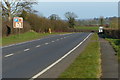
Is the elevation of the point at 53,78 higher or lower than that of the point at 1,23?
lower

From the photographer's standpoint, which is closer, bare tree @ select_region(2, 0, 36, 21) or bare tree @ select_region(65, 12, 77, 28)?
bare tree @ select_region(2, 0, 36, 21)

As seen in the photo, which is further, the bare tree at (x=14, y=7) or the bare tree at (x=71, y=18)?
the bare tree at (x=71, y=18)

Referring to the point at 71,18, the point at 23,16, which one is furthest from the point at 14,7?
the point at 71,18

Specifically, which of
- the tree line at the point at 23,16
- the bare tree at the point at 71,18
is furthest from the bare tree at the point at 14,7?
the bare tree at the point at 71,18

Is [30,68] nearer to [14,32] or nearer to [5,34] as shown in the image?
[5,34]

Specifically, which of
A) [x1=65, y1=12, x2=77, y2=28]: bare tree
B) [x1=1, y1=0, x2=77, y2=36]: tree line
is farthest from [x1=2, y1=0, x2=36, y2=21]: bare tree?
[x1=65, y1=12, x2=77, y2=28]: bare tree

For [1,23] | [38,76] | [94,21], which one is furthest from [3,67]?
[94,21]

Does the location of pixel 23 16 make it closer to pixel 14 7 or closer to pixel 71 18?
pixel 14 7

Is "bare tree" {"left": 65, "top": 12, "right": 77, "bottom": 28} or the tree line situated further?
"bare tree" {"left": 65, "top": 12, "right": 77, "bottom": 28}

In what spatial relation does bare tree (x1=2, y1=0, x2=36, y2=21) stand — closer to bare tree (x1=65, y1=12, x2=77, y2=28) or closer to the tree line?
the tree line

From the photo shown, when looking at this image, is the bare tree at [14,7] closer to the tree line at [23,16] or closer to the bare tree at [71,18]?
the tree line at [23,16]

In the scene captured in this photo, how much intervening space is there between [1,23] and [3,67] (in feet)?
101

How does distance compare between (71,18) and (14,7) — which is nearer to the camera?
(14,7)

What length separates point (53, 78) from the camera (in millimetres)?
11367
